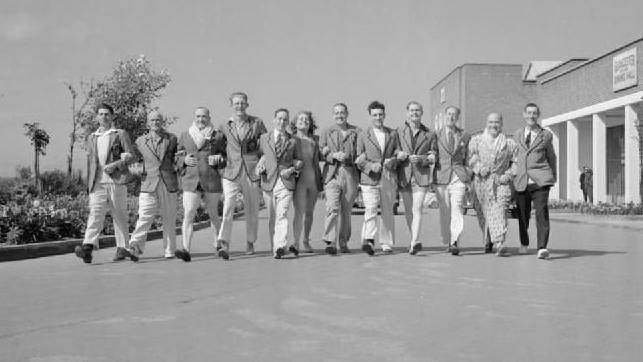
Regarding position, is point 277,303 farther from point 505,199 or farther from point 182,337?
point 505,199

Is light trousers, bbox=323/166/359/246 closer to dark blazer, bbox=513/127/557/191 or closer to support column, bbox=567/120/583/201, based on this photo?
dark blazer, bbox=513/127/557/191

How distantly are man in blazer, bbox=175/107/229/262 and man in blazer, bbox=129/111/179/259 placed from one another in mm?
147

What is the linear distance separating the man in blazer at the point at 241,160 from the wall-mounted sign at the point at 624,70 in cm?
2586

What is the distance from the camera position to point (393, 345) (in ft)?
16.9

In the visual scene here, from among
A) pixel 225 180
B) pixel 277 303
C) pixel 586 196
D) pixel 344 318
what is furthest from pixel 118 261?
pixel 586 196

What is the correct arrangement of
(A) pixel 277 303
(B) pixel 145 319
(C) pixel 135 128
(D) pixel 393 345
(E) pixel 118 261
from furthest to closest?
1. (C) pixel 135 128
2. (E) pixel 118 261
3. (A) pixel 277 303
4. (B) pixel 145 319
5. (D) pixel 393 345

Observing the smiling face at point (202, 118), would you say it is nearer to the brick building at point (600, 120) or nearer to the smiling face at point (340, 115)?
the smiling face at point (340, 115)

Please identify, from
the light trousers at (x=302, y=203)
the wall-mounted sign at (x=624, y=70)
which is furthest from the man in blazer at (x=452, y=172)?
the wall-mounted sign at (x=624, y=70)

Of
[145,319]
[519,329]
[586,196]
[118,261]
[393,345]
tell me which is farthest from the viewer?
[586,196]

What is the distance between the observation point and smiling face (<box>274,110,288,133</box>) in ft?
35.3

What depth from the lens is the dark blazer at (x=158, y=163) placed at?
10.4 metres

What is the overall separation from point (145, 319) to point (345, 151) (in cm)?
547

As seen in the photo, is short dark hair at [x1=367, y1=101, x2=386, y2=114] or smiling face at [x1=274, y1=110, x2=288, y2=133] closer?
Result: smiling face at [x1=274, y1=110, x2=288, y2=133]

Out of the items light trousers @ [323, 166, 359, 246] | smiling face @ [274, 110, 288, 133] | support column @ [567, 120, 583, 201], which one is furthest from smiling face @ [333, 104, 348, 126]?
support column @ [567, 120, 583, 201]
